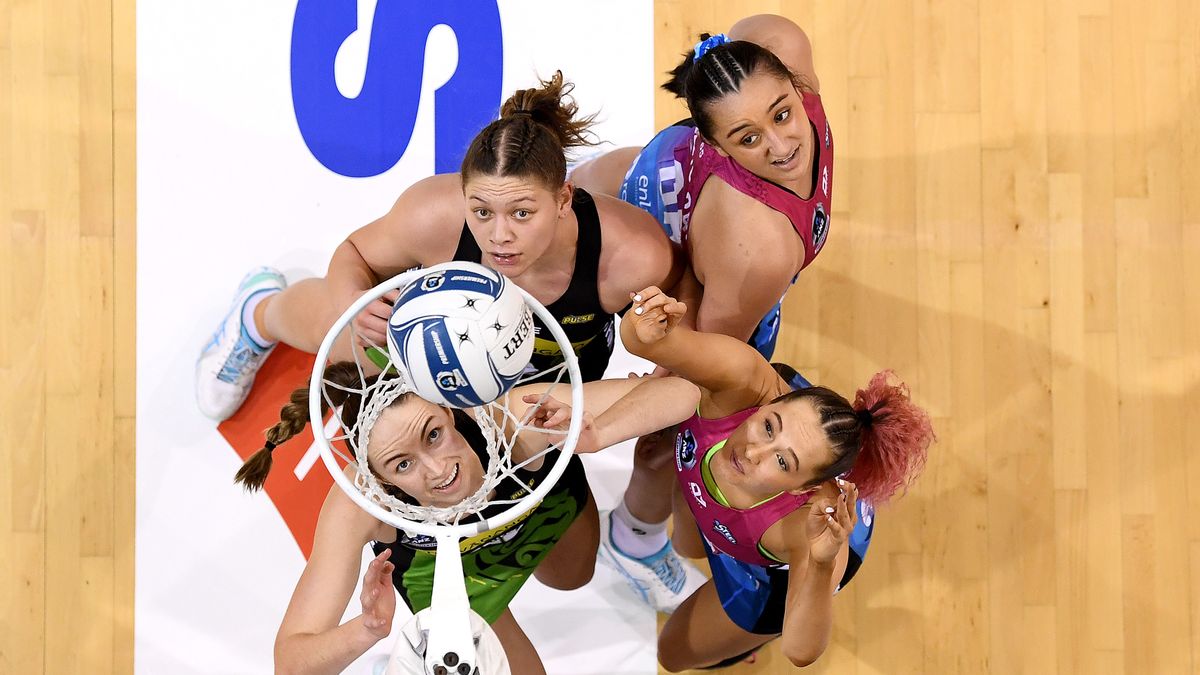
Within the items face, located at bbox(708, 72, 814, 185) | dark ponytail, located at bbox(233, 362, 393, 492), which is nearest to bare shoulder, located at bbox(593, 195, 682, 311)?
face, located at bbox(708, 72, 814, 185)

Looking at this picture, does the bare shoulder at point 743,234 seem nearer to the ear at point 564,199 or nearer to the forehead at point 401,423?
the ear at point 564,199

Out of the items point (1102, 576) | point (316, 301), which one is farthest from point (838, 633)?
point (316, 301)

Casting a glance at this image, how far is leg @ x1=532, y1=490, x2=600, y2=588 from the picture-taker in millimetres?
3266

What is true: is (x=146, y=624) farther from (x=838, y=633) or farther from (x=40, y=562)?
(x=838, y=633)

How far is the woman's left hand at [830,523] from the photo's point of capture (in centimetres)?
260

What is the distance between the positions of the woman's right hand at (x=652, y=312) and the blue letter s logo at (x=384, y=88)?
145 cm

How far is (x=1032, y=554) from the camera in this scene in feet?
12.1

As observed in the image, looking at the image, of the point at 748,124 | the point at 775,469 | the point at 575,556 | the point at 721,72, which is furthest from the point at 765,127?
the point at 575,556

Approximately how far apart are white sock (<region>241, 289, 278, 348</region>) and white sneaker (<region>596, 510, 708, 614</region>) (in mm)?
1258

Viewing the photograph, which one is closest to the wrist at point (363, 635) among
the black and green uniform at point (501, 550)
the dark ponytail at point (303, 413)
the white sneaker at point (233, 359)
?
the black and green uniform at point (501, 550)

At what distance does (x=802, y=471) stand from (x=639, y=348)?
57 centimetres

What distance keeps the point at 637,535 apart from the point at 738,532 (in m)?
0.55

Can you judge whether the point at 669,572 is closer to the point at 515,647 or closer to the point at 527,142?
the point at 515,647

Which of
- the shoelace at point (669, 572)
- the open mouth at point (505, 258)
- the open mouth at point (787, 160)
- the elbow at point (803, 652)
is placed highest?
the open mouth at point (787, 160)
